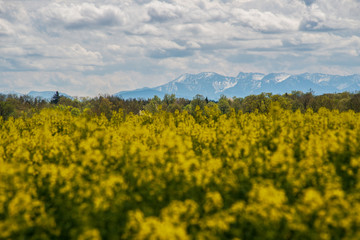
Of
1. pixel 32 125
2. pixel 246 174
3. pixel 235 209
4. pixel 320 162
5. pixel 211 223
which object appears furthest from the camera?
pixel 32 125

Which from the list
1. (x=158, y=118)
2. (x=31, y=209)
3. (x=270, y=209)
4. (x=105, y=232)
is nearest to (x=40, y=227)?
(x=31, y=209)

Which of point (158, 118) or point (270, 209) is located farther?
point (158, 118)

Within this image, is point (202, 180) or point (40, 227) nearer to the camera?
point (40, 227)

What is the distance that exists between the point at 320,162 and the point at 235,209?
458 centimetres

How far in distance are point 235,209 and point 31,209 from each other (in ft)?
16.5

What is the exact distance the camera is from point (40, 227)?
26.1ft

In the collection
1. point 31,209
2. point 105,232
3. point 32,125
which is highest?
point 32,125

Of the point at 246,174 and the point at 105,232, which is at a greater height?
the point at 246,174

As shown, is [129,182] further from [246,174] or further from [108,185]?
[246,174]

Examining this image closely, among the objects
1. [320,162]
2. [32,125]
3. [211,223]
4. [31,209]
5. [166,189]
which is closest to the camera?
[211,223]

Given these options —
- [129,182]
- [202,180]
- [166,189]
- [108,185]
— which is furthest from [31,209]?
[202,180]

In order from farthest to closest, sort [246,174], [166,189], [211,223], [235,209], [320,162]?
[320,162] < [246,174] < [166,189] < [235,209] < [211,223]

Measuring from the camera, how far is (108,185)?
8156 mm

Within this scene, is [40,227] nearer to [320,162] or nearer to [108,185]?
[108,185]
